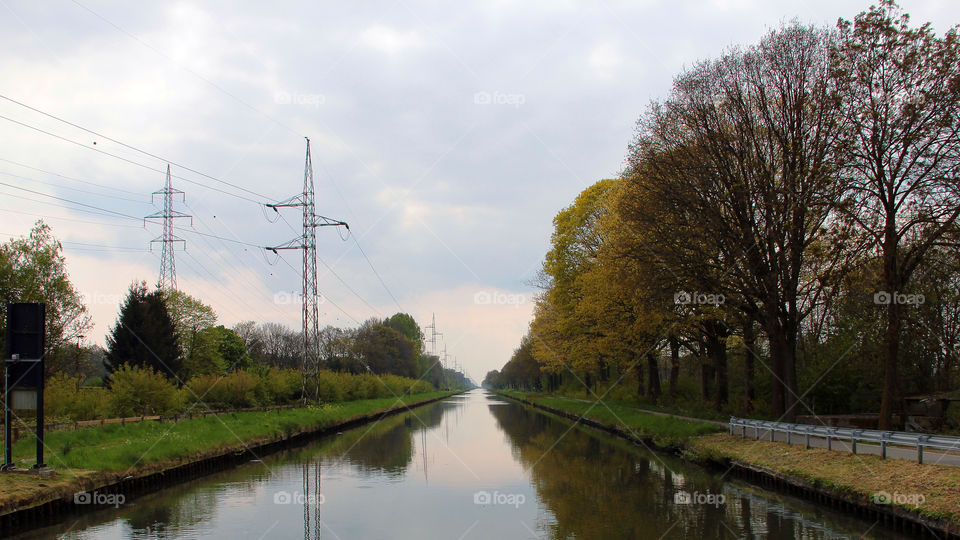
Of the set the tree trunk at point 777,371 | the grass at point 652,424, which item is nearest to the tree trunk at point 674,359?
the grass at point 652,424

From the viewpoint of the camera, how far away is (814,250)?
82.4 feet

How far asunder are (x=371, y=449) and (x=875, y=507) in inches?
860

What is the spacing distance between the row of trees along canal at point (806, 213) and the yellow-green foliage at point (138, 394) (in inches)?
841

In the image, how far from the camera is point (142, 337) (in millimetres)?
53000

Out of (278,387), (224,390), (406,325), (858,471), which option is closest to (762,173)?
(858,471)

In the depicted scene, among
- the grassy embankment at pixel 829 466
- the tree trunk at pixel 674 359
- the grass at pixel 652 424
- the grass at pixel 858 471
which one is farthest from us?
the tree trunk at pixel 674 359

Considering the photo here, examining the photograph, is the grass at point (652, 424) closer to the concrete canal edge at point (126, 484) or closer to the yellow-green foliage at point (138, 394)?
the concrete canal edge at point (126, 484)

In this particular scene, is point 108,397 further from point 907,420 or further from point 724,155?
point 907,420

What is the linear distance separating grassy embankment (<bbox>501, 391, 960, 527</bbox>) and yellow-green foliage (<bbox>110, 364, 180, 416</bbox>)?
21788mm

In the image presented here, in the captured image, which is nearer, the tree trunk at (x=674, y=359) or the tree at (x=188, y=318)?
the tree trunk at (x=674, y=359)

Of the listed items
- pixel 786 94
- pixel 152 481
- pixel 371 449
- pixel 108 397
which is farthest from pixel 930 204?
pixel 108 397

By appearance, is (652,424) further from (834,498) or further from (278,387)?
(278,387)

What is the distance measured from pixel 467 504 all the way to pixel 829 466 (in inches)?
356

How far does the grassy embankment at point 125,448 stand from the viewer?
16.4 meters
